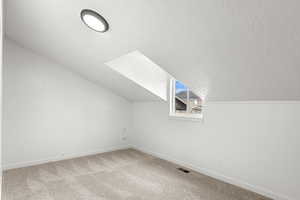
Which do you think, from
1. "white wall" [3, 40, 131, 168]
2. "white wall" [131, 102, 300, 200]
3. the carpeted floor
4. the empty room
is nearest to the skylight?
the empty room

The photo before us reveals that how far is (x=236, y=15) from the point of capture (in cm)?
120

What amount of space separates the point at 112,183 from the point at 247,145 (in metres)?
1.76

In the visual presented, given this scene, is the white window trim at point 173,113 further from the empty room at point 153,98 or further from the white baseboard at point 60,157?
the white baseboard at point 60,157

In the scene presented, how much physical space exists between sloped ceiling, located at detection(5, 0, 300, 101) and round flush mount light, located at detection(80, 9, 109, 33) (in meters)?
0.06

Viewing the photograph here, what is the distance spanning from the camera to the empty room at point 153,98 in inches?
55.8

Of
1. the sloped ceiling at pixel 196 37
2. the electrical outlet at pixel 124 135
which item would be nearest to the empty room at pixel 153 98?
→ the sloped ceiling at pixel 196 37

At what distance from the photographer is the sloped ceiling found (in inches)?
47.1

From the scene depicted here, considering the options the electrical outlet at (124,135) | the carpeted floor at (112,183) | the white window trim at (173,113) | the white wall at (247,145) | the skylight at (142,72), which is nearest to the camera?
the white wall at (247,145)

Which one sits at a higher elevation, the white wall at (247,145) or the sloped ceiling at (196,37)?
the sloped ceiling at (196,37)

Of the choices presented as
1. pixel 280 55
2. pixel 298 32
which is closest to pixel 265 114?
pixel 280 55

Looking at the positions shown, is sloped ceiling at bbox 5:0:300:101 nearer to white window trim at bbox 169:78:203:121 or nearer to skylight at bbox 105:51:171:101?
skylight at bbox 105:51:171:101

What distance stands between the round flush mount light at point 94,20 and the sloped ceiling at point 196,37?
0.21 feet

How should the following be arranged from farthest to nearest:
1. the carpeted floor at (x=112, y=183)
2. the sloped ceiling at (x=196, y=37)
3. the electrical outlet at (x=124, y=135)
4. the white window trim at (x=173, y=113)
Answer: the electrical outlet at (x=124, y=135) → the white window trim at (x=173, y=113) → the carpeted floor at (x=112, y=183) → the sloped ceiling at (x=196, y=37)

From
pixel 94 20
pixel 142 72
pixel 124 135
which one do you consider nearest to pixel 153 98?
pixel 142 72
